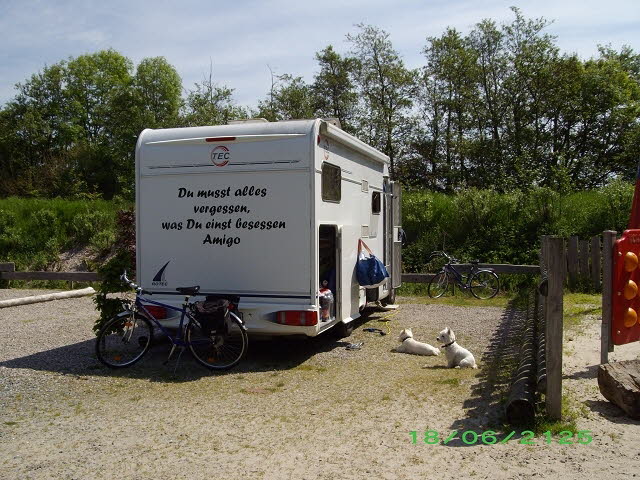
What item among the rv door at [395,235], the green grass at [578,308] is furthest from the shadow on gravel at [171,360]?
the green grass at [578,308]

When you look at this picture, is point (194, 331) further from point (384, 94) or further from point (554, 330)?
point (384, 94)

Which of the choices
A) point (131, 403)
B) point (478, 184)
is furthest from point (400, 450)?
point (478, 184)

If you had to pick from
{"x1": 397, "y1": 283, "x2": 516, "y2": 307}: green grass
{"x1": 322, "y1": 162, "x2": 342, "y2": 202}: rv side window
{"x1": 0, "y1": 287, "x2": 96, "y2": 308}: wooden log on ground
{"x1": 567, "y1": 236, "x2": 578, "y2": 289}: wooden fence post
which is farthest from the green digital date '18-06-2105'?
{"x1": 0, "y1": 287, "x2": 96, "y2": 308}: wooden log on ground

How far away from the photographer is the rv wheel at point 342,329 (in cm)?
843

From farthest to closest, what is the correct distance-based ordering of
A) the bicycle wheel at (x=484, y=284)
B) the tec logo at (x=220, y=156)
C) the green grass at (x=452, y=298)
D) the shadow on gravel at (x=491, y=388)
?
the bicycle wheel at (x=484, y=284), the green grass at (x=452, y=298), the tec logo at (x=220, y=156), the shadow on gravel at (x=491, y=388)

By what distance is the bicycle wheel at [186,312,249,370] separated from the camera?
6.89 meters

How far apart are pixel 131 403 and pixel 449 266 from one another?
30.5ft

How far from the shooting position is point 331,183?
7668 mm

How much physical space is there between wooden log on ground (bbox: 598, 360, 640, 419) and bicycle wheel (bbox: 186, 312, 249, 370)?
12.0ft

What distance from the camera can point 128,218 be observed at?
17047mm

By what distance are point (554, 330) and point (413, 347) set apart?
9.89 ft

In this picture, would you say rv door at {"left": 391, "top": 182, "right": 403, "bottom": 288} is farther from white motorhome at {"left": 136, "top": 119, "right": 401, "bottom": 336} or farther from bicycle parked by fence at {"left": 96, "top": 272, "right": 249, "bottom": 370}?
bicycle parked by fence at {"left": 96, "top": 272, "right": 249, "bottom": 370}

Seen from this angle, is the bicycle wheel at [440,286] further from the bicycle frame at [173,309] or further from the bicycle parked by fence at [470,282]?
the bicycle frame at [173,309]

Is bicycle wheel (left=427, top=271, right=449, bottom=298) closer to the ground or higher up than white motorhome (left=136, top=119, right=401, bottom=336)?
closer to the ground
